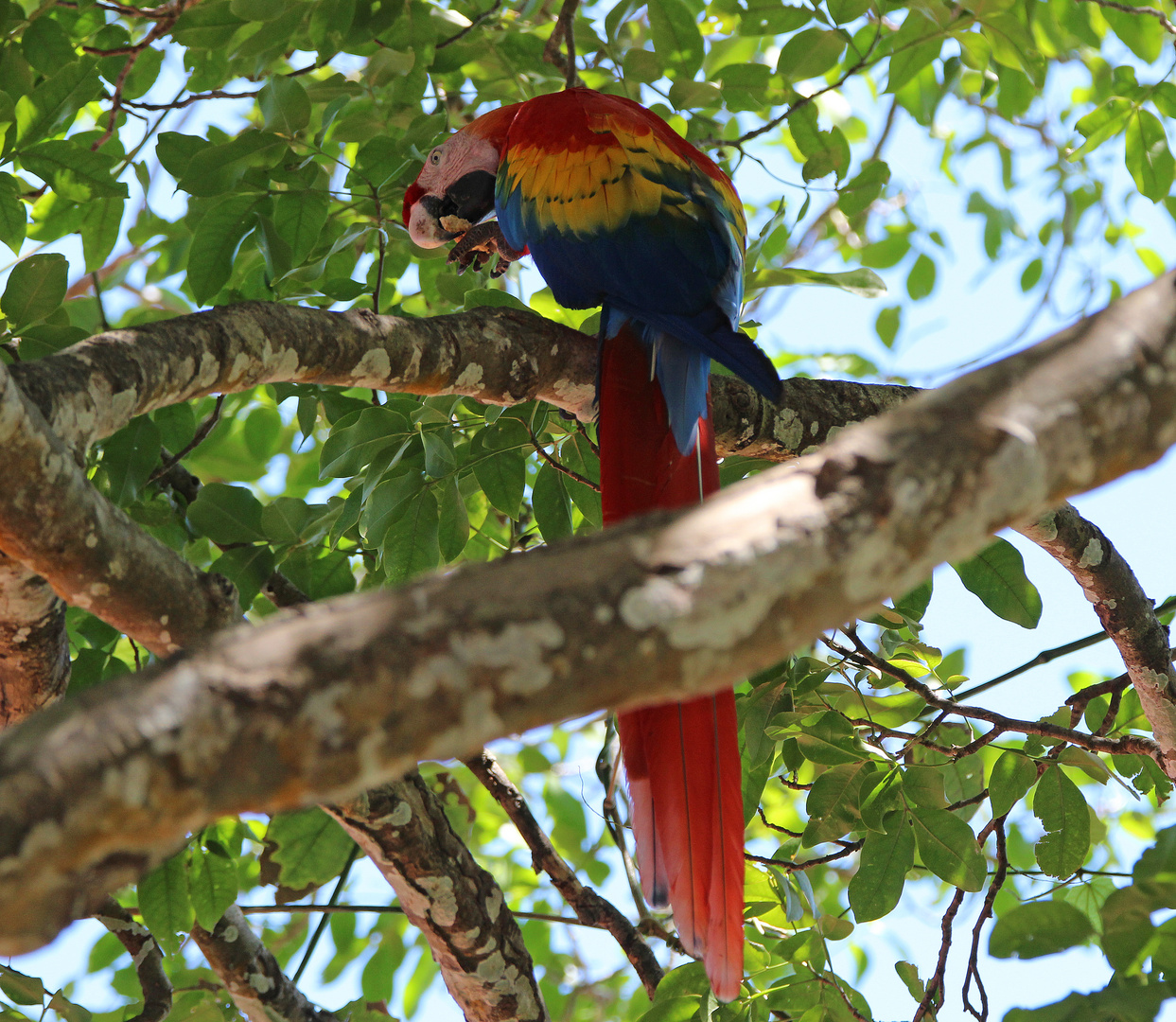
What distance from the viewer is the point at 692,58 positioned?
199 cm

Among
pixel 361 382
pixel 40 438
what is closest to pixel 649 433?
pixel 361 382

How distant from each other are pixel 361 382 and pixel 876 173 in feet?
3.89

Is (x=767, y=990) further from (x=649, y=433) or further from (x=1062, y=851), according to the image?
(x=649, y=433)

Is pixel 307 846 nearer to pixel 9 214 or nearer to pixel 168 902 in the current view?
pixel 168 902

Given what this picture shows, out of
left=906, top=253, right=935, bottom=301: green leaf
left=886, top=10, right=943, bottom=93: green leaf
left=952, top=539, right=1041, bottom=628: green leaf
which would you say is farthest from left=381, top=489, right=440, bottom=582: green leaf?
left=906, top=253, right=935, bottom=301: green leaf

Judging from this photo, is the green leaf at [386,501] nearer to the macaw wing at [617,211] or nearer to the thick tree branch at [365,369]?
the thick tree branch at [365,369]

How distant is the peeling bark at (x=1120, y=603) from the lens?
1.72 meters

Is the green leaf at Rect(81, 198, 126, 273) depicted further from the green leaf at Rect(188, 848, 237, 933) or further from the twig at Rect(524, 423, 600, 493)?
the green leaf at Rect(188, 848, 237, 933)

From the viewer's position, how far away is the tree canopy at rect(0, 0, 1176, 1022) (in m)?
0.50

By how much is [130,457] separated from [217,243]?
45 centimetres

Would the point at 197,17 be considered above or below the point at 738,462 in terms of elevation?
above

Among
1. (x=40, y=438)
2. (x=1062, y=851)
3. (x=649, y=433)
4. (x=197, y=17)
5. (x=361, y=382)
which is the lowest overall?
(x=1062, y=851)

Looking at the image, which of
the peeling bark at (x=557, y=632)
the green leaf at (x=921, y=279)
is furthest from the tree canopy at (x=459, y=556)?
the green leaf at (x=921, y=279)

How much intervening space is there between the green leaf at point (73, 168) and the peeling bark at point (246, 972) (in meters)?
1.26
